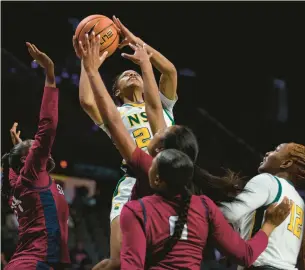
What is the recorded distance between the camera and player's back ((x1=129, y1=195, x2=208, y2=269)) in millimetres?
3035

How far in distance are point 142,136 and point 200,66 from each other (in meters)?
11.8

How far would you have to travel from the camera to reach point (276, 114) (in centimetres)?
1706

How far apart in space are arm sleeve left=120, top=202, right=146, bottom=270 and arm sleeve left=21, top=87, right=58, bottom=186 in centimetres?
136

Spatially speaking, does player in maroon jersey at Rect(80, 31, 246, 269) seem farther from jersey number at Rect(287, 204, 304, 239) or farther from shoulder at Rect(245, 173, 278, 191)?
jersey number at Rect(287, 204, 304, 239)

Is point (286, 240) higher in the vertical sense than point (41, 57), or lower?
lower

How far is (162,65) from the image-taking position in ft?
15.7

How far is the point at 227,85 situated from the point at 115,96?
11.7 metres

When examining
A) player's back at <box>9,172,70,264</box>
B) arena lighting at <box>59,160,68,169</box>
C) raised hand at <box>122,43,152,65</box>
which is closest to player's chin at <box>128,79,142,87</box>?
raised hand at <box>122,43,152,65</box>

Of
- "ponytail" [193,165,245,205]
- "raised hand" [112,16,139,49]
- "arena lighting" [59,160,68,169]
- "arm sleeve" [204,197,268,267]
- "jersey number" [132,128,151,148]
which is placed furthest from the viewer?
"arena lighting" [59,160,68,169]

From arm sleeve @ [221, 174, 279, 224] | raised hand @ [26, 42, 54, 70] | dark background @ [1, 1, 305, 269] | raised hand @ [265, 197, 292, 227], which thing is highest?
raised hand @ [26, 42, 54, 70]

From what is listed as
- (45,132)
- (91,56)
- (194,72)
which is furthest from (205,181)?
(194,72)

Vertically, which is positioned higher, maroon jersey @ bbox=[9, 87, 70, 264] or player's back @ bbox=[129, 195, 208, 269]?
player's back @ bbox=[129, 195, 208, 269]

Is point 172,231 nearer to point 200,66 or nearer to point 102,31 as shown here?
point 102,31

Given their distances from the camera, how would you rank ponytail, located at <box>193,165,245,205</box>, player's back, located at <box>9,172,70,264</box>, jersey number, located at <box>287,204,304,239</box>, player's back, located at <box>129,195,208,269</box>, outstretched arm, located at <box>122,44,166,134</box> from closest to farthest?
player's back, located at <box>129,195,208,269</box>, ponytail, located at <box>193,165,245,205</box>, jersey number, located at <box>287,204,304,239</box>, outstretched arm, located at <box>122,44,166,134</box>, player's back, located at <box>9,172,70,264</box>
